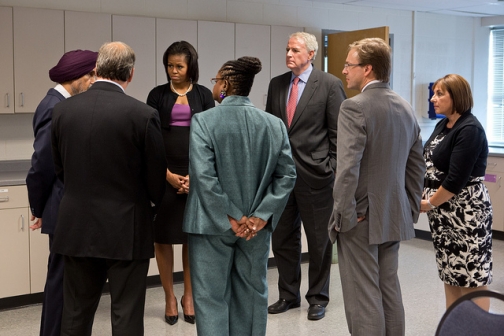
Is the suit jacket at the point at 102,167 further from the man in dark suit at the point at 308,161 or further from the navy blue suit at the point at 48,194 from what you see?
the man in dark suit at the point at 308,161

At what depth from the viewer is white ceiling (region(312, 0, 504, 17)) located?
6164 millimetres

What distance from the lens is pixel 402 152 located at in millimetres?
2824

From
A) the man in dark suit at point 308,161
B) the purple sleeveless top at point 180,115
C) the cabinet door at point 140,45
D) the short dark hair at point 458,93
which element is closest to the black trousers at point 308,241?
the man in dark suit at point 308,161

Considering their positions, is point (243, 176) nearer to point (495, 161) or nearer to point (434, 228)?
point (434, 228)

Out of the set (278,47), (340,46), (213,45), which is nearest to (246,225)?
(213,45)

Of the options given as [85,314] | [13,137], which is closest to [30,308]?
[13,137]

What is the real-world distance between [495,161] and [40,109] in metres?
4.73

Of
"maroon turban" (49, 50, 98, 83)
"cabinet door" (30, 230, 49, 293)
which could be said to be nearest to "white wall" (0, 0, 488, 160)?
"cabinet door" (30, 230, 49, 293)

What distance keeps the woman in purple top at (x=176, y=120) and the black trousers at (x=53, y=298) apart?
36.9 inches

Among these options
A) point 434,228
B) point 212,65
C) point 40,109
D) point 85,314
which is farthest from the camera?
point 212,65

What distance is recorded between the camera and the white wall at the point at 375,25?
485 cm

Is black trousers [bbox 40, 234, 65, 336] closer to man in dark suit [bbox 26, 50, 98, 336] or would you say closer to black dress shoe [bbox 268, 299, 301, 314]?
man in dark suit [bbox 26, 50, 98, 336]

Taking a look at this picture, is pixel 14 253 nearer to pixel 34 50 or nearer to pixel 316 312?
pixel 34 50

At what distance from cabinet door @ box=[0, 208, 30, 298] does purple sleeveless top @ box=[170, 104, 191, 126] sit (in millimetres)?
1236
